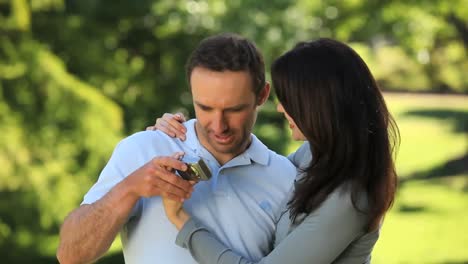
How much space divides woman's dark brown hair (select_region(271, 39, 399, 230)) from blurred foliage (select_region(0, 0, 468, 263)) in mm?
4923

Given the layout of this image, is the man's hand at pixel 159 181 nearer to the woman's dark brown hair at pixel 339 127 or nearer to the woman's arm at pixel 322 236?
the woman's arm at pixel 322 236

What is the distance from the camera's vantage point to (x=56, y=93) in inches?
281

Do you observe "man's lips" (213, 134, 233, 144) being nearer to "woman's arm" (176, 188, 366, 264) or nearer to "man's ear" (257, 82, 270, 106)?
"man's ear" (257, 82, 270, 106)

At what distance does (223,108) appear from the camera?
2562 millimetres

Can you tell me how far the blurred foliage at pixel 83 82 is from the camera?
7.16m

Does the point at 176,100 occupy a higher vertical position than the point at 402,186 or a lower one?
higher

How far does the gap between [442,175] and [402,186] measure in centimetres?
130

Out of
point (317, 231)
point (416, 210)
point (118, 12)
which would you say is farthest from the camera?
point (416, 210)

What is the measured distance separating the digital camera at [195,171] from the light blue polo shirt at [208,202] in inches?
9.3

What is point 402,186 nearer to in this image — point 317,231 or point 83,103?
point 83,103

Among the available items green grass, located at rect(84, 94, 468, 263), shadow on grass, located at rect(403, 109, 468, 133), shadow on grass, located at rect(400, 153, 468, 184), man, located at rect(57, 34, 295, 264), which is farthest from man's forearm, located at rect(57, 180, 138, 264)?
shadow on grass, located at rect(403, 109, 468, 133)

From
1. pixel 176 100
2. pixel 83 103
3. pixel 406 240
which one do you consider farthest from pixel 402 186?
pixel 83 103

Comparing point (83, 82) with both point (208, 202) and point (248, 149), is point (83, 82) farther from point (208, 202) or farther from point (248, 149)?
point (208, 202)

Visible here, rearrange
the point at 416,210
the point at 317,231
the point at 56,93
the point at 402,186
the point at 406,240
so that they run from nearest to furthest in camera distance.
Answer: the point at 317,231 → the point at 56,93 → the point at 406,240 → the point at 416,210 → the point at 402,186
